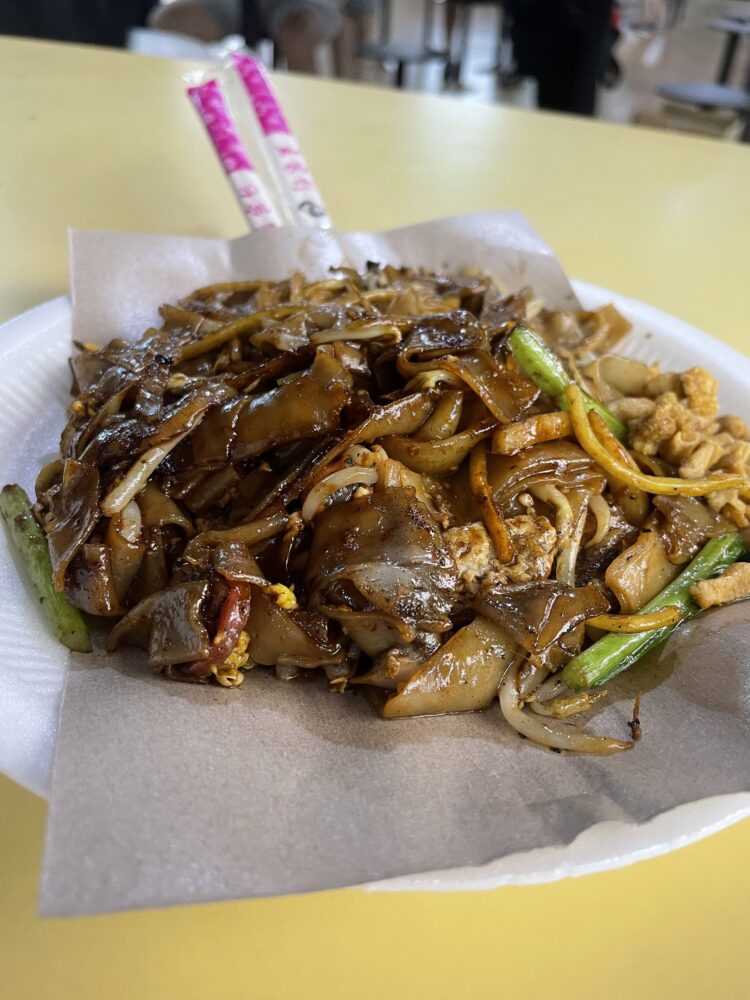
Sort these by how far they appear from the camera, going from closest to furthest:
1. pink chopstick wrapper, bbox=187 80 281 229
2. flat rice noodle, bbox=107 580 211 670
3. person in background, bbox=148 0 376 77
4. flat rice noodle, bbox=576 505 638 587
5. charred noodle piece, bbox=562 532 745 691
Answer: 1. flat rice noodle, bbox=107 580 211 670
2. charred noodle piece, bbox=562 532 745 691
3. flat rice noodle, bbox=576 505 638 587
4. pink chopstick wrapper, bbox=187 80 281 229
5. person in background, bbox=148 0 376 77

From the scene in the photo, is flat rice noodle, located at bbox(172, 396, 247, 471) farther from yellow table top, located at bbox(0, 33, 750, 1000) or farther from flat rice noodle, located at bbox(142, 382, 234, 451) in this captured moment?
yellow table top, located at bbox(0, 33, 750, 1000)

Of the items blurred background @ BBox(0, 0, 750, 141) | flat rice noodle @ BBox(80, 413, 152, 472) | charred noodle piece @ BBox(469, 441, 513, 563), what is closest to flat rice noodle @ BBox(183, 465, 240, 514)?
flat rice noodle @ BBox(80, 413, 152, 472)

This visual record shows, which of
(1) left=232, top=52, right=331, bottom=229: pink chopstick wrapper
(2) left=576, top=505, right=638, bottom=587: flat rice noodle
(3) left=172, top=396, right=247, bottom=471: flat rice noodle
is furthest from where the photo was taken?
(1) left=232, top=52, right=331, bottom=229: pink chopstick wrapper

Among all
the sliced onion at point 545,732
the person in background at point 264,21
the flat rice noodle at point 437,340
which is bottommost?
the sliced onion at point 545,732

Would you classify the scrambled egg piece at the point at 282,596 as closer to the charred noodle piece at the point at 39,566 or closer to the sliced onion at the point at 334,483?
the sliced onion at the point at 334,483

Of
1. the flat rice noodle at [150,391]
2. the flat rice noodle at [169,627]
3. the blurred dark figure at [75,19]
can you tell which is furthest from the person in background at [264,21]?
the flat rice noodle at [169,627]

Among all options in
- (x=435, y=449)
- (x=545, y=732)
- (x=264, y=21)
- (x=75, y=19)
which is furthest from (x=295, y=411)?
(x=264, y=21)
